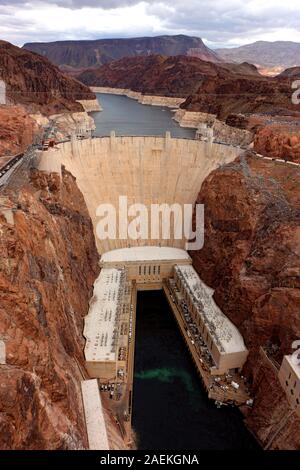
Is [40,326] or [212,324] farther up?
[40,326]

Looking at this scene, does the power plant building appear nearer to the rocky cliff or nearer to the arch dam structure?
the arch dam structure

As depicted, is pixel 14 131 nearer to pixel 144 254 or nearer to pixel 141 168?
pixel 141 168

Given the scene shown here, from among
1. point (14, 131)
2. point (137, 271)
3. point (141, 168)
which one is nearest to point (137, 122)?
point (14, 131)

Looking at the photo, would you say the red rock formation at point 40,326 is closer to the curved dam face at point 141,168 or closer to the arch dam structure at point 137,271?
the arch dam structure at point 137,271

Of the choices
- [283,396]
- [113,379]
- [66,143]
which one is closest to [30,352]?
[113,379]

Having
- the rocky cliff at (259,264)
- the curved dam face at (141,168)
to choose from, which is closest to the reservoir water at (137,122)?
the curved dam face at (141,168)

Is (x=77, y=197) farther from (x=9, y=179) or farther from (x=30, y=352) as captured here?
(x=30, y=352)

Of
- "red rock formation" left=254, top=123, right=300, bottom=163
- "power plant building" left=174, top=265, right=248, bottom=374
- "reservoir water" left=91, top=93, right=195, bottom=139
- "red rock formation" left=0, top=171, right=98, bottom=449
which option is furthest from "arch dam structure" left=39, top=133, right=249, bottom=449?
"reservoir water" left=91, top=93, right=195, bottom=139
